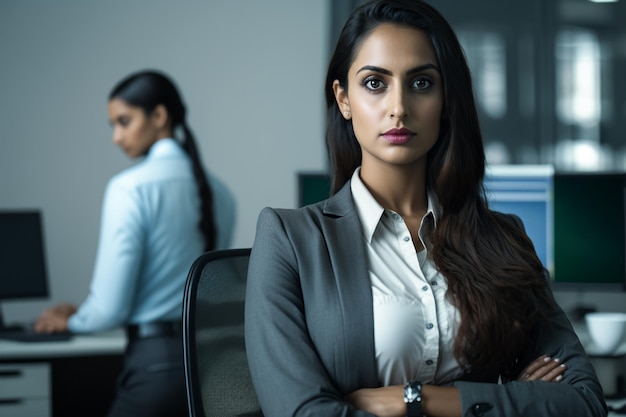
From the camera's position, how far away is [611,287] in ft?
10.0

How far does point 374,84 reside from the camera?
1598 mm

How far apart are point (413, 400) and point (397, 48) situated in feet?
1.98

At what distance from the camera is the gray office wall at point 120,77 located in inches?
173

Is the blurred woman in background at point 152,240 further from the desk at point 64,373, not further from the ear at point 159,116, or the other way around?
the desk at point 64,373

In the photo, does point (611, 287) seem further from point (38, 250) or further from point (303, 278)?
point (38, 250)

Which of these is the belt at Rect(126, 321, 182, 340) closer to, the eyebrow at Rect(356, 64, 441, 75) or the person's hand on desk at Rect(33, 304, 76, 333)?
the person's hand on desk at Rect(33, 304, 76, 333)

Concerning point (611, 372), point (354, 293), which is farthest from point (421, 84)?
point (611, 372)

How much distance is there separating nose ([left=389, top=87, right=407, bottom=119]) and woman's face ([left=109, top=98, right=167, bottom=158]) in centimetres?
144

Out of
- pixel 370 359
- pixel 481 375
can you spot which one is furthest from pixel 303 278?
pixel 481 375

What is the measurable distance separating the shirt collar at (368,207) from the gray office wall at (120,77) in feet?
9.85

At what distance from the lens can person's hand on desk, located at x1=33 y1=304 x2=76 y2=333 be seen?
3145mm

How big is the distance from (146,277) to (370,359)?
1335 millimetres

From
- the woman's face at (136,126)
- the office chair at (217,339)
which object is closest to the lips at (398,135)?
the office chair at (217,339)

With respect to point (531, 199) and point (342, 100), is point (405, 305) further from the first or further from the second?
point (531, 199)
